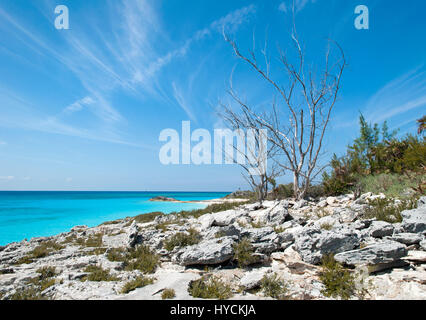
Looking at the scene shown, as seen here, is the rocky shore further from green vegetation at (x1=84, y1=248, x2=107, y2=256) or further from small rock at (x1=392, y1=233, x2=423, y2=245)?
green vegetation at (x1=84, y1=248, x2=107, y2=256)

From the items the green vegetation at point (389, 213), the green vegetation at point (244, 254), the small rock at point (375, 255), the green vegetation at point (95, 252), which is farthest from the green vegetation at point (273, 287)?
the green vegetation at point (95, 252)

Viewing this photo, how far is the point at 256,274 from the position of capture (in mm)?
3623

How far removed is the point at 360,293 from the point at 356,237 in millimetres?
1389

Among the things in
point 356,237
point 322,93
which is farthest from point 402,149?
point 356,237

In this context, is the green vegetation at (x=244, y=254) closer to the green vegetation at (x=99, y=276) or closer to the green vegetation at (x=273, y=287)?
the green vegetation at (x=273, y=287)

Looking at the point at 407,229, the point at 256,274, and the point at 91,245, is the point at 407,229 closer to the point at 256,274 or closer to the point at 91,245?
the point at 256,274

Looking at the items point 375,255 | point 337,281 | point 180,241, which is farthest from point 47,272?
point 375,255

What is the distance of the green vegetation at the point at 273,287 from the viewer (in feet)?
10.3

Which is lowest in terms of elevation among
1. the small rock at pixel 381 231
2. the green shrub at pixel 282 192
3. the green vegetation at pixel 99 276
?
the green vegetation at pixel 99 276

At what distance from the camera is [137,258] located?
514cm

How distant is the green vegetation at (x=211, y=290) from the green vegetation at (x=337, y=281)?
1417mm

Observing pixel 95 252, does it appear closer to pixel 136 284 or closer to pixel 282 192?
pixel 136 284

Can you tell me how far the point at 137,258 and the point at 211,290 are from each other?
265cm

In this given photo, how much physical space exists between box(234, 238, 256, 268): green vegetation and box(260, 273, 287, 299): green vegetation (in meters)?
0.72
